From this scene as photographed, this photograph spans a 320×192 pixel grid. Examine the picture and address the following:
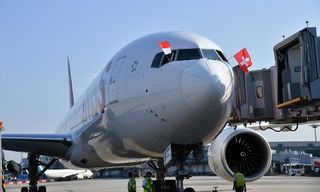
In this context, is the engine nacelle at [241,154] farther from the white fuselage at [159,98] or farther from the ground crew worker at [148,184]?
the white fuselage at [159,98]

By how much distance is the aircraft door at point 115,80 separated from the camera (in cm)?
1032

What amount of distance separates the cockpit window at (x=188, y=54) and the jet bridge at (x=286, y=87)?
7.34 feet

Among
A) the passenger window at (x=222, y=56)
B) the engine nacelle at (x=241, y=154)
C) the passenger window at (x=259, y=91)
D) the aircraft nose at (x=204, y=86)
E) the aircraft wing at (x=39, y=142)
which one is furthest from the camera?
the aircraft wing at (x=39, y=142)

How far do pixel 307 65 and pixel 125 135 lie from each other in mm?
3783

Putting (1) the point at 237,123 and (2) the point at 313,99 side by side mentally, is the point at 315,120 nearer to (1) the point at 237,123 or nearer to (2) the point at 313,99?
(1) the point at 237,123

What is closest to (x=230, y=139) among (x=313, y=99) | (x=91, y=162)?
(x=313, y=99)

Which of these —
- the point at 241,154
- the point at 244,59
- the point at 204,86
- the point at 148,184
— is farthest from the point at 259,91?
the point at 204,86

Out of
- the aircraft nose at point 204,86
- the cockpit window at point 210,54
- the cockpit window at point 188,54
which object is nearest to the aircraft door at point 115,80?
the cockpit window at point 188,54

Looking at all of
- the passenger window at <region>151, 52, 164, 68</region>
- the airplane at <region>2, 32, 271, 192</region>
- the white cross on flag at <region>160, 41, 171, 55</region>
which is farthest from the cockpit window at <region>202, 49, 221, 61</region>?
the passenger window at <region>151, 52, 164, 68</region>

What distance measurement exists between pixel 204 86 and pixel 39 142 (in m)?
7.68

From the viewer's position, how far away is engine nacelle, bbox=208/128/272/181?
1193cm

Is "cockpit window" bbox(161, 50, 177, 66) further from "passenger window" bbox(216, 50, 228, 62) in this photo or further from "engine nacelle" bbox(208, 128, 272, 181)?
"engine nacelle" bbox(208, 128, 272, 181)

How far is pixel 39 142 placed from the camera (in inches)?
561

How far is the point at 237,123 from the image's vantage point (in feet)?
42.5
